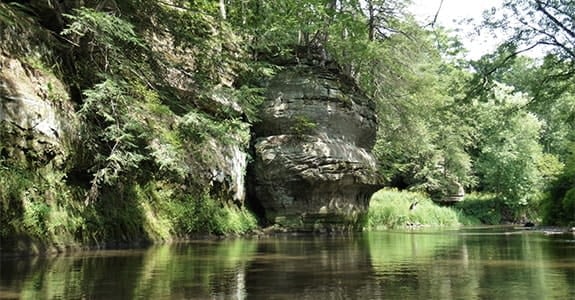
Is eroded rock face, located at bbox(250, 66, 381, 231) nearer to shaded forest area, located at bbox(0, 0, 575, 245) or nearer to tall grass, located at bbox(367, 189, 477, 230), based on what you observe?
shaded forest area, located at bbox(0, 0, 575, 245)

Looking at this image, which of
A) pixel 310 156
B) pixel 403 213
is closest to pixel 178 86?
pixel 310 156

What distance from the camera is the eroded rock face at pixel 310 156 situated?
20.4 meters

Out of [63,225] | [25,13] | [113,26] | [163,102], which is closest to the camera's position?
[63,225]

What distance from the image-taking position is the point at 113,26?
11.9m

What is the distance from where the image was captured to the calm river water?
5.42m

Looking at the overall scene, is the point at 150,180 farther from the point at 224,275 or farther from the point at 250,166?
the point at 224,275

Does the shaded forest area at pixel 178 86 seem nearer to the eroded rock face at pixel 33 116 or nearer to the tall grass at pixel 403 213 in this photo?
the eroded rock face at pixel 33 116

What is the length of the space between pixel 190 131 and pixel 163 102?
8.33 ft

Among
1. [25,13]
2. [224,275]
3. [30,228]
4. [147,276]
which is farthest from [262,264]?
[25,13]

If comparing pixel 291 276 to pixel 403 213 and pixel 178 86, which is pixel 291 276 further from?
pixel 403 213

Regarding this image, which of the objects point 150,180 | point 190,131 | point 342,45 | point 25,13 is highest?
point 342,45

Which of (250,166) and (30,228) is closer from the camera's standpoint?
(30,228)

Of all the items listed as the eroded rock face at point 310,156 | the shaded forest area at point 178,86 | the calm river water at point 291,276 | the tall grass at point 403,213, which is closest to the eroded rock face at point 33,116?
the shaded forest area at point 178,86

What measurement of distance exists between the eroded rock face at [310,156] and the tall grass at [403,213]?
13.8 feet
